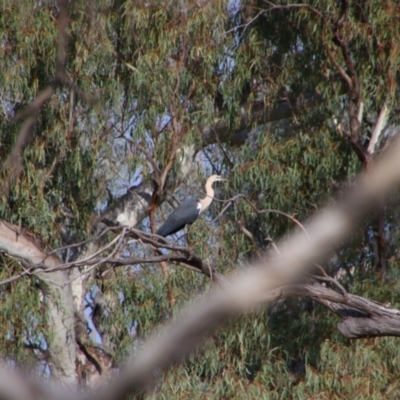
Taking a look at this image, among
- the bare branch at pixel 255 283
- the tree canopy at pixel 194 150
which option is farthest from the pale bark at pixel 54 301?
the bare branch at pixel 255 283

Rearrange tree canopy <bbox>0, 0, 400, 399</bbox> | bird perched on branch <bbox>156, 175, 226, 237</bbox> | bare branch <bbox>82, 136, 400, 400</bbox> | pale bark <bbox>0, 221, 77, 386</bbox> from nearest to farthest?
bare branch <bbox>82, 136, 400, 400</bbox>, bird perched on branch <bbox>156, 175, 226, 237</bbox>, tree canopy <bbox>0, 0, 400, 399</bbox>, pale bark <bbox>0, 221, 77, 386</bbox>

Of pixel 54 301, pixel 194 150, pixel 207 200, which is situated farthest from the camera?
pixel 194 150

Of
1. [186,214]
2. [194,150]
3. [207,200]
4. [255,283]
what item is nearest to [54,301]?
[186,214]

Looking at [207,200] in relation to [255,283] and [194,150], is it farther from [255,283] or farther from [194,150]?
[255,283]

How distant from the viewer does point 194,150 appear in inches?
305

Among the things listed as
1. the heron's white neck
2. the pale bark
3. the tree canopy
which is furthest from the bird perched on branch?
the pale bark

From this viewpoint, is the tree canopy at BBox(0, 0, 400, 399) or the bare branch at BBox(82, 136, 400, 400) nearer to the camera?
the bare branch at BBox(82, 136, 400, 400)

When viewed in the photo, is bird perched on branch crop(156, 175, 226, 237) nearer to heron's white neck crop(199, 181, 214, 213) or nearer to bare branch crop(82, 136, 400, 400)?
heron's white neck crop(199, 181, 214, 213)

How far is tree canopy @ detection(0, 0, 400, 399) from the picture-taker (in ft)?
22.6

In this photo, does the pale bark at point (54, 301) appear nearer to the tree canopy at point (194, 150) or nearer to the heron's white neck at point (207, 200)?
the tree canopy at point (194, 150)

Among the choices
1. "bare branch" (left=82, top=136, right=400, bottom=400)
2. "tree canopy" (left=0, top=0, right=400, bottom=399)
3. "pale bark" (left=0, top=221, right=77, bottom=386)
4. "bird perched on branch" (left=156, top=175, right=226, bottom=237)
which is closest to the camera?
"bare branch" (left=82, top=136, right=400, bottom=400)

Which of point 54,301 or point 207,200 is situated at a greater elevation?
point 54,301

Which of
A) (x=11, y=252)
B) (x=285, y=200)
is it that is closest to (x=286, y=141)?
(x=285, y=200)

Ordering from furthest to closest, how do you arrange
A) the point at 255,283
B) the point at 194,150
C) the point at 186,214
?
the point at 194,150 < the point at 186,214 < the point at 255,283
